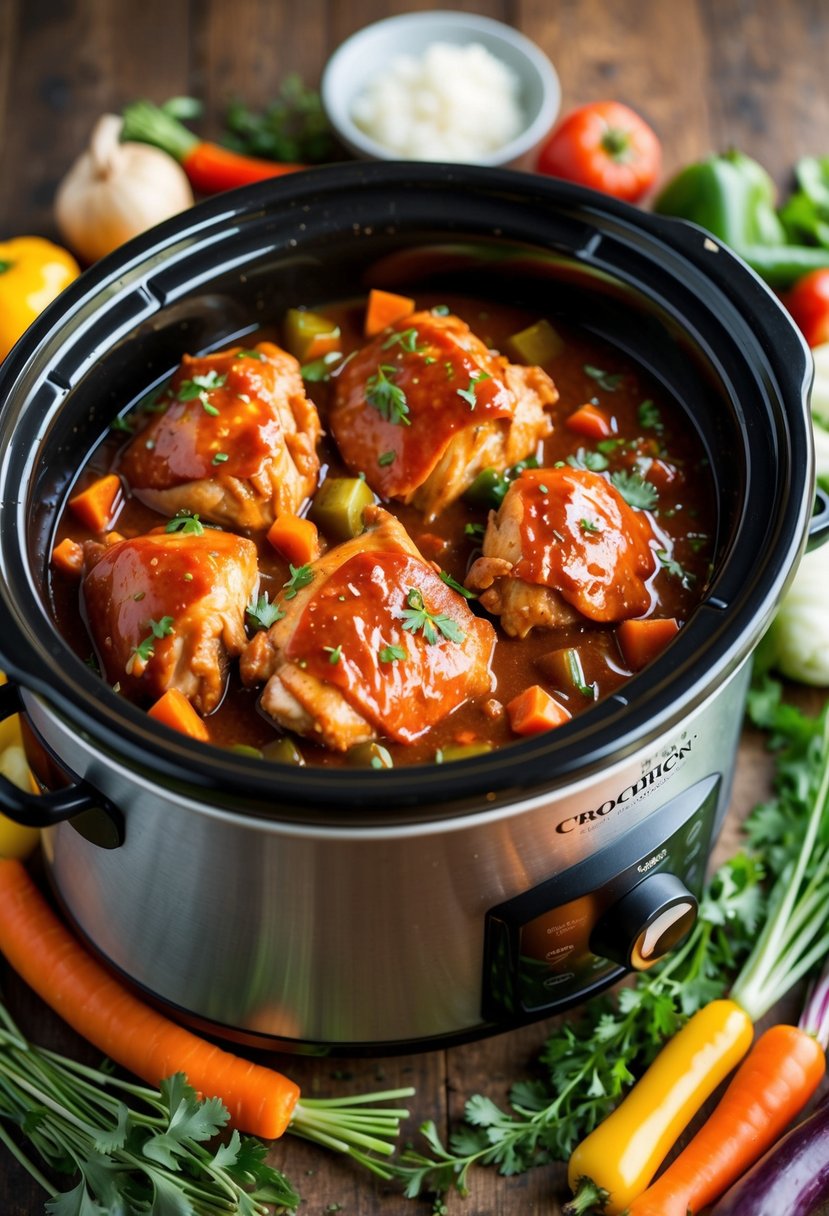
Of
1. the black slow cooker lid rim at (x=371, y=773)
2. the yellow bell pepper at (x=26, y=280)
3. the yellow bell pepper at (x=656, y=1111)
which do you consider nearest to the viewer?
the black slow cooker lid rim at (x=371, y=773)

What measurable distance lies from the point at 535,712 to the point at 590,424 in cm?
89

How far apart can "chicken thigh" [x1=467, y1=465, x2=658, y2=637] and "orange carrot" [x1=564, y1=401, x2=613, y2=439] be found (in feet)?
1.07

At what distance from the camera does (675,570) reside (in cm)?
306

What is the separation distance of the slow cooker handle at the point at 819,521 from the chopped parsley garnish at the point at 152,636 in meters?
1.30

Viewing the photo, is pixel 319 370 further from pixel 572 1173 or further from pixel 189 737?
pixel 572 1173

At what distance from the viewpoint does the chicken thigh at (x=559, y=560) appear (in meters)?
2.89

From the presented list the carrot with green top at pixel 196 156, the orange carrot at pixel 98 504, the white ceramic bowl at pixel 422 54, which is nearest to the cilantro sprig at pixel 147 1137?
the orange carrot at pixel 98 504

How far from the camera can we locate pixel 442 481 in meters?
3.13

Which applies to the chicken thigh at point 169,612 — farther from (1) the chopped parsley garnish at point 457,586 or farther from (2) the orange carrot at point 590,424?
(2) the orange carrot at point 590,424

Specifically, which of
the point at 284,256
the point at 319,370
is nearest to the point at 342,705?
the point at 319,370

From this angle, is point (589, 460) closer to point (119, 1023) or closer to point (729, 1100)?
point (729, 1100)

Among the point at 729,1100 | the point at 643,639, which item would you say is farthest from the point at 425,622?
the point at 729,1100

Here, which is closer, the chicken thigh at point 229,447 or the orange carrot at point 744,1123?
the orange carrot at point 744,1123

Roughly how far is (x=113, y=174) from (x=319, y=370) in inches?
60.5
